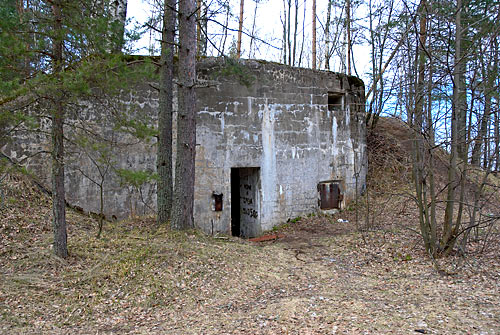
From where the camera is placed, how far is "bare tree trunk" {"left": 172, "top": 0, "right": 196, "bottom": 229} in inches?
257

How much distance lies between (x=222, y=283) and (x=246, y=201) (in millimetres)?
4863

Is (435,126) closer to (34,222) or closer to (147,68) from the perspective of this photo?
(147,68)

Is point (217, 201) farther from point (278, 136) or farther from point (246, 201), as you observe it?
point (278, 136)

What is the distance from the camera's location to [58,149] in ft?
16.3

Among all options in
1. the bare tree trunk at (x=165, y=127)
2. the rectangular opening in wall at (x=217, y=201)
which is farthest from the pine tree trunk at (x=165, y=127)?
the rectangular opening in wall at (x=217, y=201)

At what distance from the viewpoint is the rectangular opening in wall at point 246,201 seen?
372 inches

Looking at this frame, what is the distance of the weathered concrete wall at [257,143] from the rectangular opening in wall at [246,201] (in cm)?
9

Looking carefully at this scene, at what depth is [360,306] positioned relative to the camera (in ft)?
13.9

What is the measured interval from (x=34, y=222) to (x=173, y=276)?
3009 mm

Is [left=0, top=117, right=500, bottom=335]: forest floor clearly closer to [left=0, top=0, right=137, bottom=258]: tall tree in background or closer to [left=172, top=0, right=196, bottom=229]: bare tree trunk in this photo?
[left=172, top=0, right=196, bottom=229]: bare tree trunk

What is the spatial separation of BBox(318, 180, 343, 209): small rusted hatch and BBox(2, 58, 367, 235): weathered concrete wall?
183 millimetres

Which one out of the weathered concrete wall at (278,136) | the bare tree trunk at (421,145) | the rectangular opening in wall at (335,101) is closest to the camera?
the bare tree trunk at (421,145)

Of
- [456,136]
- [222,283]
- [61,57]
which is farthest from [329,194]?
[61,57]

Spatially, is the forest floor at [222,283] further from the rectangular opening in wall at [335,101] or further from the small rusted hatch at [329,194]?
the rectangular opening in wall at [335,101]
